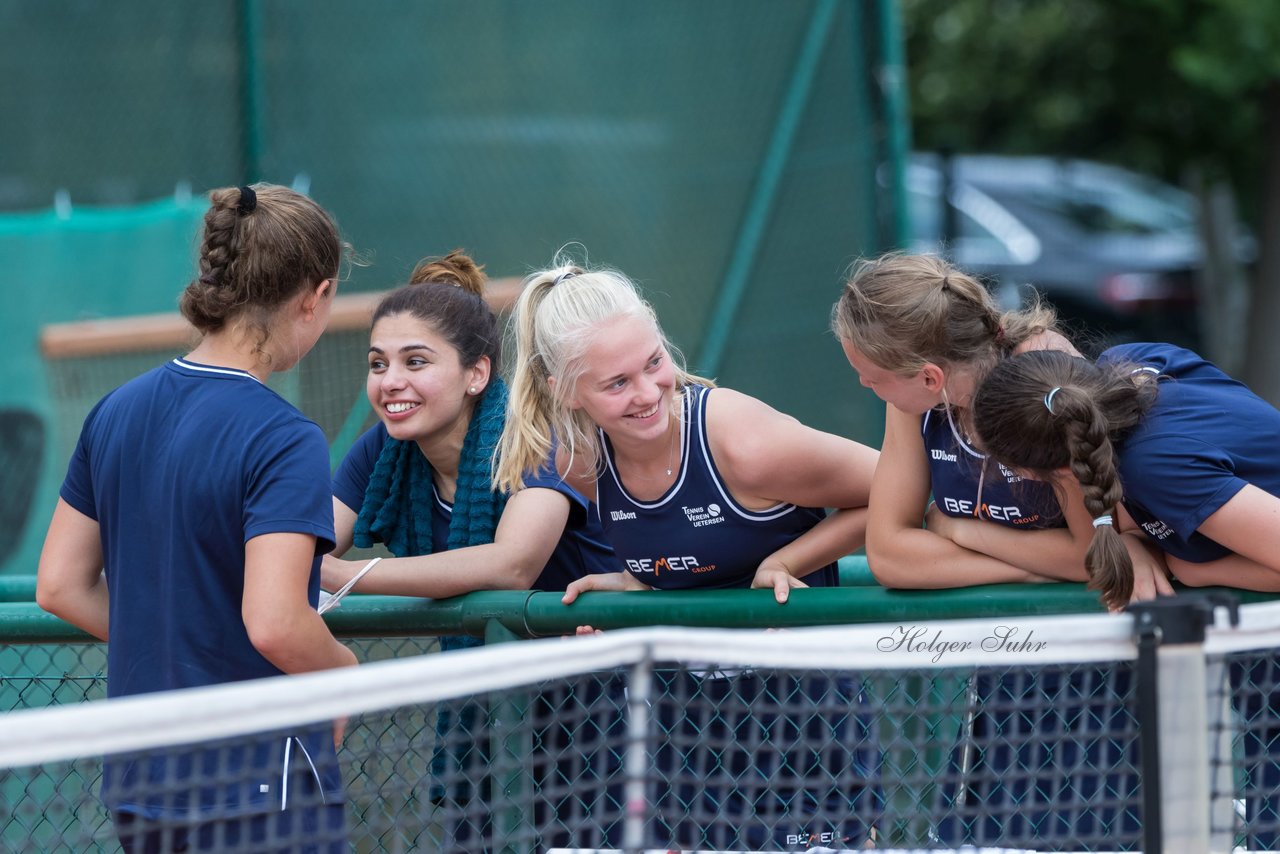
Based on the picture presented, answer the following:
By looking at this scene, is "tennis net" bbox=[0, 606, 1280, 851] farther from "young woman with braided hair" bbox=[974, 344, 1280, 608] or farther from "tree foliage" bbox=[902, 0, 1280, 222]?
"tree foliage" bbox=[902, 0, 1280, 222]

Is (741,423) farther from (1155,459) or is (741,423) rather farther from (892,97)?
(892,97)

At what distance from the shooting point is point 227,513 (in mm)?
2402

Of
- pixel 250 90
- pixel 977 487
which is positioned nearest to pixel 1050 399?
pixel 977 487

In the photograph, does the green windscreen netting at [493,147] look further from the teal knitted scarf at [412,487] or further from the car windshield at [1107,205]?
the car windshield at [1107,205]

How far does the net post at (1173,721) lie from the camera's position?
2.00 metres

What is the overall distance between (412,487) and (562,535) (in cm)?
37

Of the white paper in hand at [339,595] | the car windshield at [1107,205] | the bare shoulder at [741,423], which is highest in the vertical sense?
the car windshield at [1107,205]

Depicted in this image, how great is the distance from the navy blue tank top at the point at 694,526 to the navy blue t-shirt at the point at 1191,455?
709mm

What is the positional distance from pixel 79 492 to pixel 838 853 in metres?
1.47

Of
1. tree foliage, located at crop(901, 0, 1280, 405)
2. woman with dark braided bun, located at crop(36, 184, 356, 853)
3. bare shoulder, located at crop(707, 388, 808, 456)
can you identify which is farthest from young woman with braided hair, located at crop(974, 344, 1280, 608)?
tree foliage, located at crop(901, 0, 1280, 405)

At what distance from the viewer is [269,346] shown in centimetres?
254

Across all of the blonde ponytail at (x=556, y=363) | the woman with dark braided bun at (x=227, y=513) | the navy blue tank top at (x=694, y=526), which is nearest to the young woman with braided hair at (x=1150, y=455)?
the navy blue tank top at (x=694, y=526)

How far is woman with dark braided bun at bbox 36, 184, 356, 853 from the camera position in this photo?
233 centimetres

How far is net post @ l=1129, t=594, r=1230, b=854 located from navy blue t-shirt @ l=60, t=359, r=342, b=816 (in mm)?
1274
